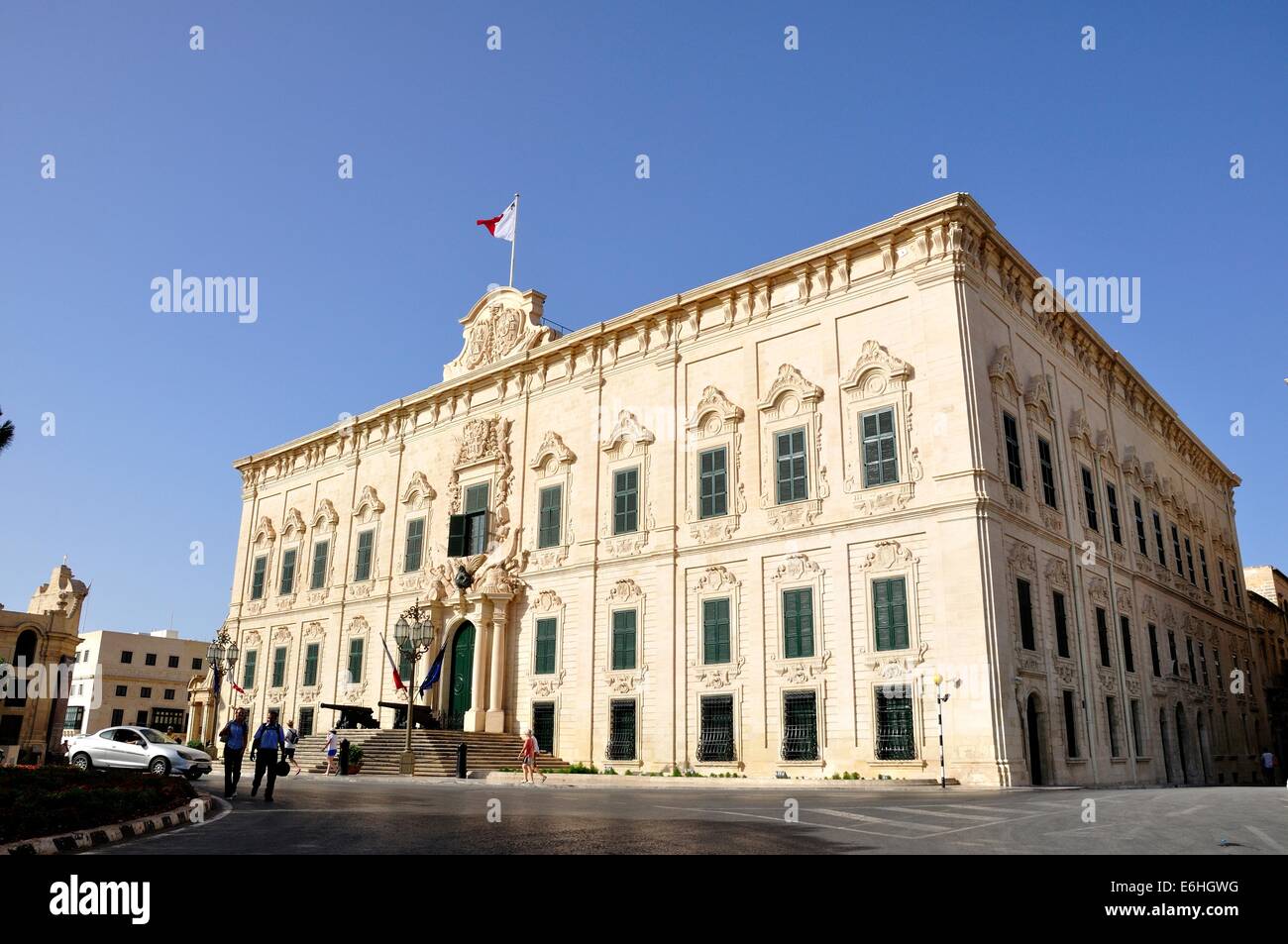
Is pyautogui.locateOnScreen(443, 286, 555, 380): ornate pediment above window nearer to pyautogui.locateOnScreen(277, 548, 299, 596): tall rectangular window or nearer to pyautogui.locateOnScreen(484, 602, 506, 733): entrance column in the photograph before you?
pyautogui.locateOnScreen(484, 602, 506, 733): entrance column

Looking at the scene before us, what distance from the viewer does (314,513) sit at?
39.8 meters

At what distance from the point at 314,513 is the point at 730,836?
33.7 meters

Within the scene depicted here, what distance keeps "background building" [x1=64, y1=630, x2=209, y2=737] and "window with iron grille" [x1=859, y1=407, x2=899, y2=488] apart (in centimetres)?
6905

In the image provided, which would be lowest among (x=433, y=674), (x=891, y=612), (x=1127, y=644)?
(x=433, y=674)

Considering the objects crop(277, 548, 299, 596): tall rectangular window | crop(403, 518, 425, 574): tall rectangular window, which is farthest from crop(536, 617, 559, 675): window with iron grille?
crop(277, 548, 299, 596): tall rectangular window

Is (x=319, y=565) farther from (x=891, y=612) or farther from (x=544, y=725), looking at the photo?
(x=891, y=612)

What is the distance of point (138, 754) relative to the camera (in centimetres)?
2341

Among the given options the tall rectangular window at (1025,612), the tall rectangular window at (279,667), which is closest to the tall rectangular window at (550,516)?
the tall rectangular window at (1025,612)

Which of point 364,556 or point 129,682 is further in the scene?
point 129,682

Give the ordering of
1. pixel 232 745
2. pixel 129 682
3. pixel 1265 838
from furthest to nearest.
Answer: pixel 129 682
pixel 232 745
pixel 1265 838

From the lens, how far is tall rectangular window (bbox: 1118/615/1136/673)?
1069 inches

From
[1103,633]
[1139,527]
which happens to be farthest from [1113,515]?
[1103,633]

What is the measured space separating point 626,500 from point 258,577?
2172cm
